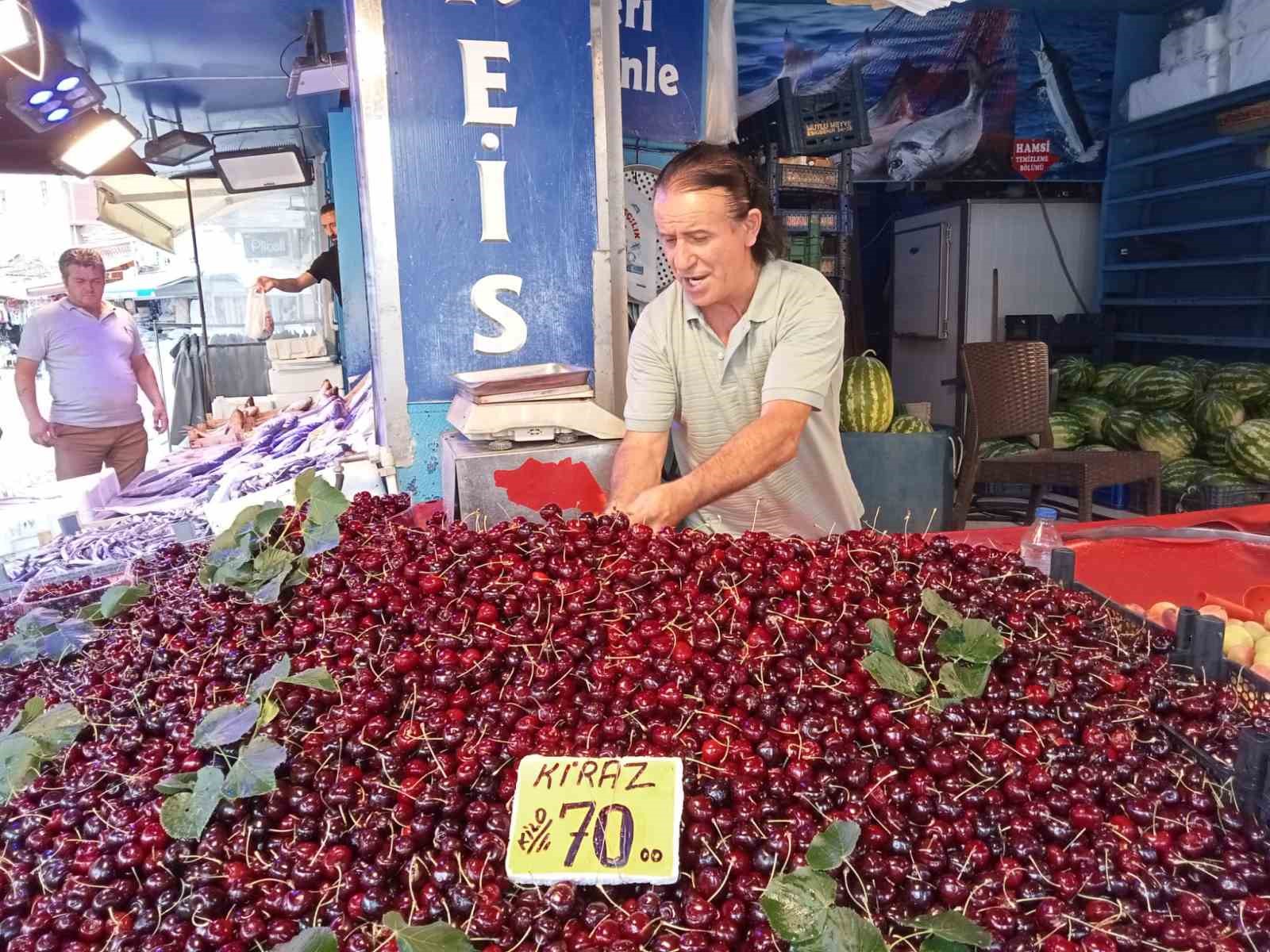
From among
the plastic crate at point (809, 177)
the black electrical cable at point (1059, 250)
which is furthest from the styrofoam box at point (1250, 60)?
the plastic crate at point (809, 177)

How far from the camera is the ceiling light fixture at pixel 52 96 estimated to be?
515 cm

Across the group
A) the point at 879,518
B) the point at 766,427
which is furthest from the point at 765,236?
the point at 879,518

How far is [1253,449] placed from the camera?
4520mm

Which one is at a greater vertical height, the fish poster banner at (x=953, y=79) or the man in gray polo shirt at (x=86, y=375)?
the fish poster banner at (x=953, y=79)

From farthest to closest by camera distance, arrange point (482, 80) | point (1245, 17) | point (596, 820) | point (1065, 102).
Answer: point (1065, 102)
point (1245, 17)
point (482, 80)
point (596, 820)

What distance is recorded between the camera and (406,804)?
939 mm

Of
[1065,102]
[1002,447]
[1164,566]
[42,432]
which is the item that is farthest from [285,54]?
[1164,566]

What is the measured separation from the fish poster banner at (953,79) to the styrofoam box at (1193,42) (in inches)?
16.8

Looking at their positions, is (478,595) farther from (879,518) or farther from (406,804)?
(879,518)

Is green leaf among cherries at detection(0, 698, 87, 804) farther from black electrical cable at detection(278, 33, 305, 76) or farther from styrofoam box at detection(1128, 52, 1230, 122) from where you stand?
styrofoam box at detection(1128, 52, 1230, 122)

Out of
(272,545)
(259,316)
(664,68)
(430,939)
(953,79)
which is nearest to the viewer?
(430,939)

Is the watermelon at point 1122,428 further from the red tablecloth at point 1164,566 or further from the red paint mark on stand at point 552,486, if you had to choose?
the red paint mark on stand at point 552,486

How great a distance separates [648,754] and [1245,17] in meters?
7.10

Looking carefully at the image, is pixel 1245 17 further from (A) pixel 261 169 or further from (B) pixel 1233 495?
(A) pixel 261 169
